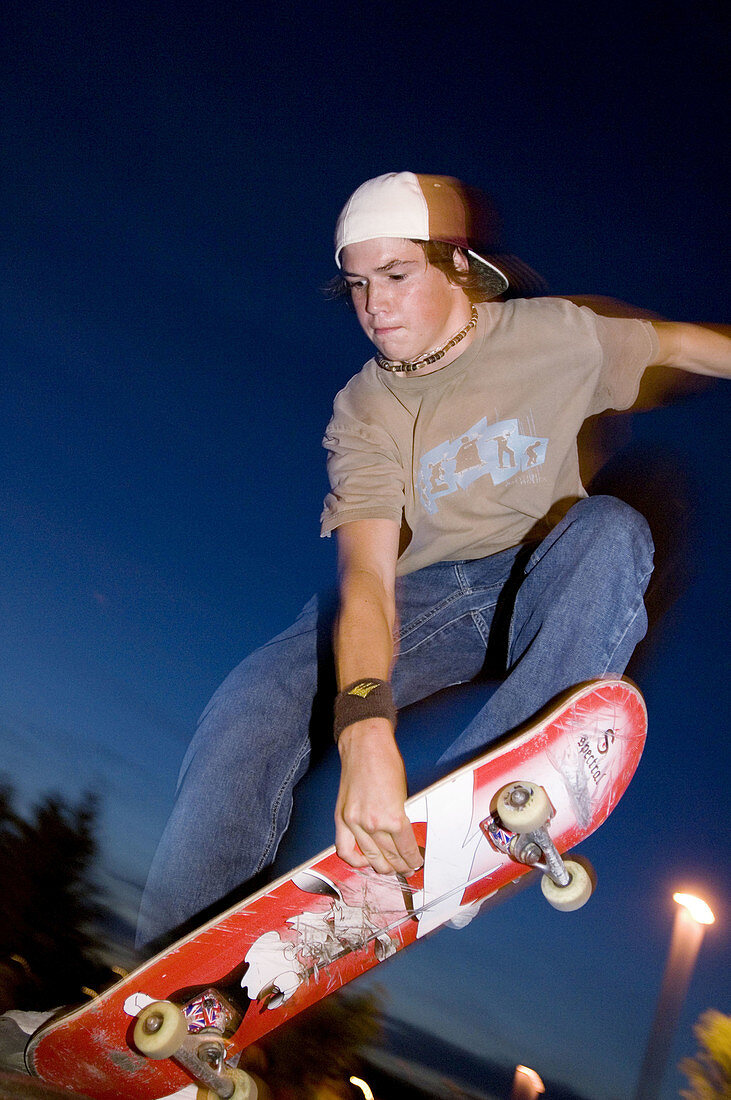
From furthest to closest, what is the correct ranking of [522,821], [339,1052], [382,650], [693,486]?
[339,1052], [693,486], [382,650], [522,821]

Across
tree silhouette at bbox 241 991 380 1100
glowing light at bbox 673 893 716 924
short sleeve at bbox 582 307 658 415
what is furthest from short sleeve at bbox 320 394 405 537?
tree silhouette at bbox 241 991 380 1100

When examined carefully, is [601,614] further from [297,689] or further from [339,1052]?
[339,1052]

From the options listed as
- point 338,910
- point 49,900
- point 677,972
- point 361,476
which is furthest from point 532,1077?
point 361,476

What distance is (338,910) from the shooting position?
5.87 feet

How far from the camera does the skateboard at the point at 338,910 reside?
5.59 feet

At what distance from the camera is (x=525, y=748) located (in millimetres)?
1707

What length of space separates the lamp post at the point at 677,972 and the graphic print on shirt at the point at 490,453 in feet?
17.1

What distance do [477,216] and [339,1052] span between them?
1118 cm

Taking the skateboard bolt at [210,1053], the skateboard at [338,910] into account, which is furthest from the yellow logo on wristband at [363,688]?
the skateboard bolt at [210,1053]

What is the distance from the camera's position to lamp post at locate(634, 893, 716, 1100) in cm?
561

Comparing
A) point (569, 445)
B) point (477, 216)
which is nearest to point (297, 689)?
point (569, 445)

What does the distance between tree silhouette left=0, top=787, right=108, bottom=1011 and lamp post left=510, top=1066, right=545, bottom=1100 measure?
259 inches

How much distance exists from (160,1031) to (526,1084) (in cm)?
1051

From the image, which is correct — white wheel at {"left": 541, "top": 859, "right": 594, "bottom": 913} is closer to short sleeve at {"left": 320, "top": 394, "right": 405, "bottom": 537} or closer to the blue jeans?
the blue jeans
